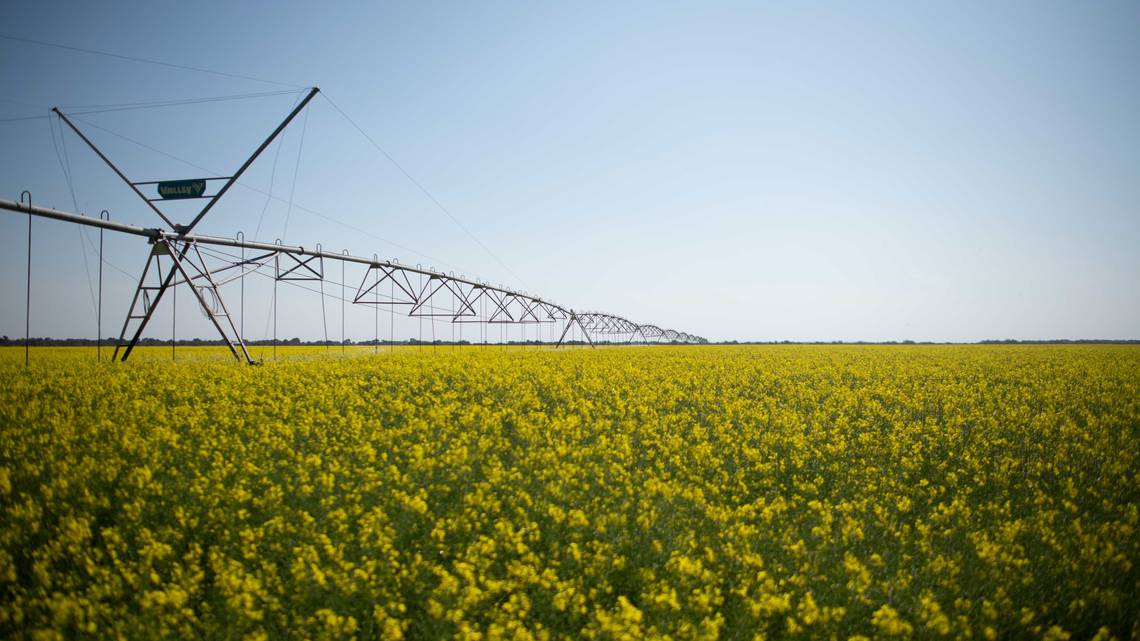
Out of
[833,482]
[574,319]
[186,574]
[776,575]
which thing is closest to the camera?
[186,574]

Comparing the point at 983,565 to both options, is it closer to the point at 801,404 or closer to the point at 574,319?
the point at 801,404

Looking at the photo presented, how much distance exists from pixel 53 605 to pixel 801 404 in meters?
14.1

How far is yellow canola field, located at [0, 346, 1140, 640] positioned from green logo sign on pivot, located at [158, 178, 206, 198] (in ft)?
26.0

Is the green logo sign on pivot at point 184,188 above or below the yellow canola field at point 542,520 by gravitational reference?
above

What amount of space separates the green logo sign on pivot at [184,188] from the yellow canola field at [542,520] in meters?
7.92

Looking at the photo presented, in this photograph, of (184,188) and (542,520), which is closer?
(542,520)

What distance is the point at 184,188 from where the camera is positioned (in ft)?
57.2

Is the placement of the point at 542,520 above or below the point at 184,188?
below

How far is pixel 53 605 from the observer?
439 cm

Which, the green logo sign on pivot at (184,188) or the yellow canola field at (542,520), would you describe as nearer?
the yellow canola field at (542,520)

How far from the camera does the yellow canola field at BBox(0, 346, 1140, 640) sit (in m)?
4.79

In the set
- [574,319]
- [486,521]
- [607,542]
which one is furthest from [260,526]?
[574,319]

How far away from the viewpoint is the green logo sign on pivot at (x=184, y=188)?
57.1 feet

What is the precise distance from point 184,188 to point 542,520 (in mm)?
18304
